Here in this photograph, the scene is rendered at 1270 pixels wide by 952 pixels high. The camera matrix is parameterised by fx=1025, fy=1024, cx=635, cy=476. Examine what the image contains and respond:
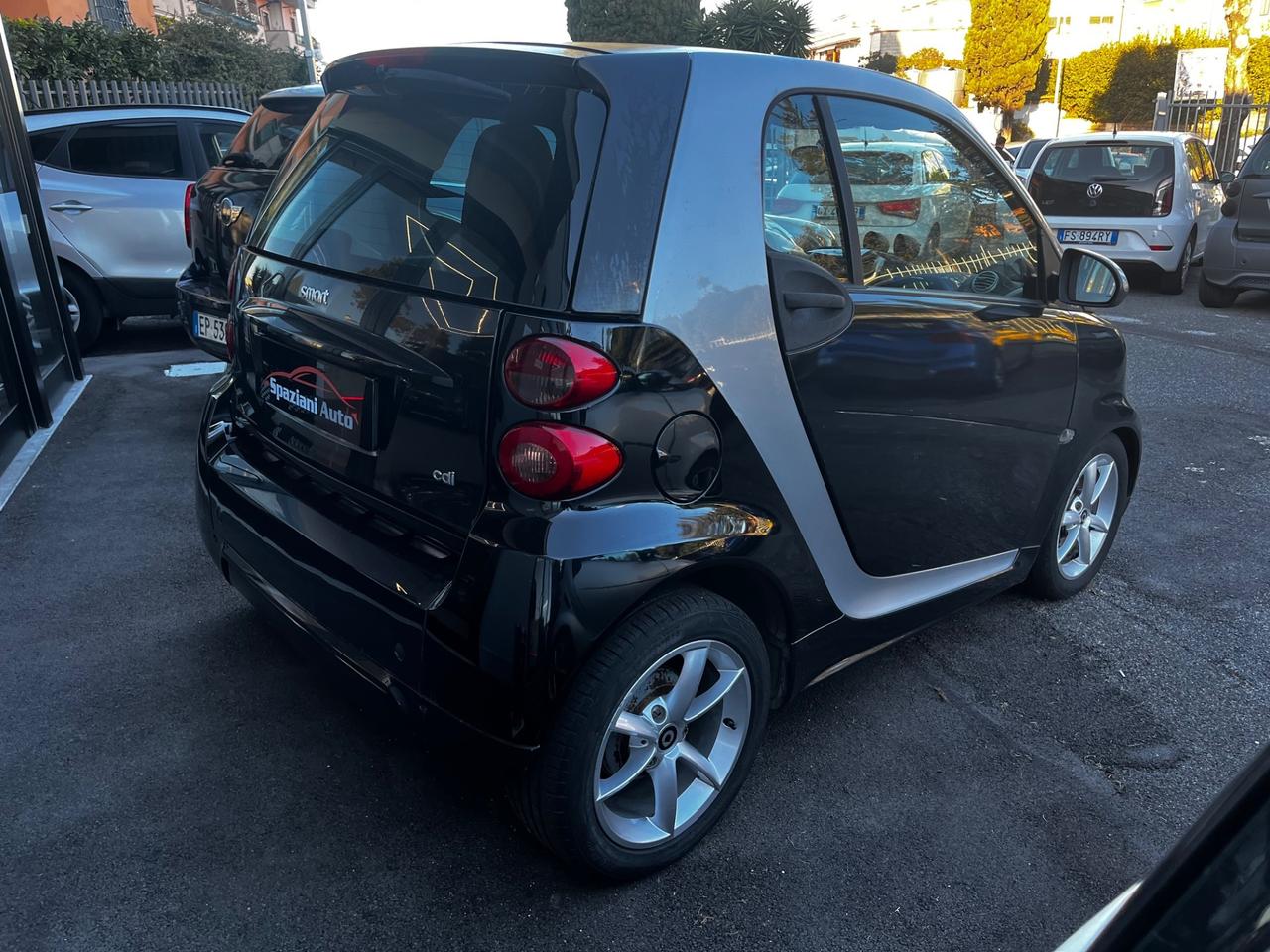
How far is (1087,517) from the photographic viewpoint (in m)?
3.72

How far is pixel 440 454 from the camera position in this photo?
212cm

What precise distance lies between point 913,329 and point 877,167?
0.44 m

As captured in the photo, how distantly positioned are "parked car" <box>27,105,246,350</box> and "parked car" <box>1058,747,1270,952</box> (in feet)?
24.6

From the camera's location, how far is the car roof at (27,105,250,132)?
716 cm

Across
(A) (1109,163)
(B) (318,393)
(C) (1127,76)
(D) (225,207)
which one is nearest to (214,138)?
(D) (225,207)

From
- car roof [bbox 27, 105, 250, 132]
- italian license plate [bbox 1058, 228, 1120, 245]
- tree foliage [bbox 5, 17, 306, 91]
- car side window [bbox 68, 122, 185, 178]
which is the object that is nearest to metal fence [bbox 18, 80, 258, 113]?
tree foliage [bbox 5, 17, 306, 91]

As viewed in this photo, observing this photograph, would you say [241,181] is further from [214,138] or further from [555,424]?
[555,424]

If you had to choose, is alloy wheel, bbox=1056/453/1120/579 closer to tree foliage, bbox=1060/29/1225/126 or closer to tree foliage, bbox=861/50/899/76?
tree foliage, bbox=1060/29/1225/126

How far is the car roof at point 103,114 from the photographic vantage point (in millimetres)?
7164

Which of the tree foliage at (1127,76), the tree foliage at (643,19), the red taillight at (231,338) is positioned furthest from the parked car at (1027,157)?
the tree foliage at (1127,76)

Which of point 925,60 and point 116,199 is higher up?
point 925,60

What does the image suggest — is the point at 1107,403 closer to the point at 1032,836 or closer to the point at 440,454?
the point at 1032,836

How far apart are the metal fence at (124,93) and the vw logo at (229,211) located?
7306mm

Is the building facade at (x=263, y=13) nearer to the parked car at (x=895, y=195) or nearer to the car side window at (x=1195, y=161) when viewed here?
the car side window at (x=1195, y=161)
